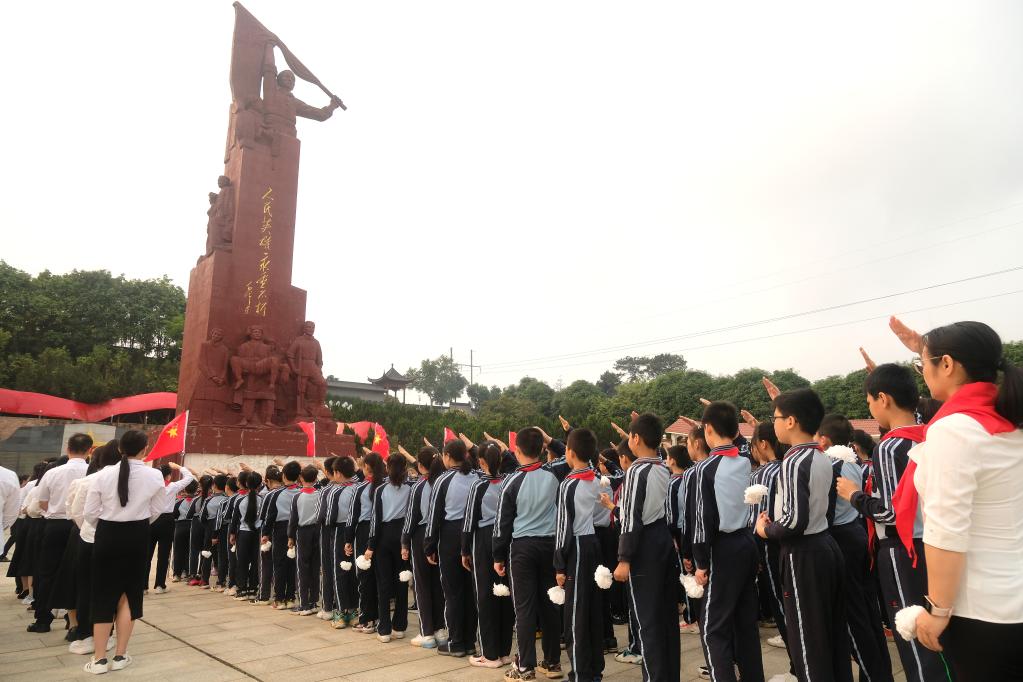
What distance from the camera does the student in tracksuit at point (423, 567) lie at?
16.3ft

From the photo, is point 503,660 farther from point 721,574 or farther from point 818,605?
point 818,605

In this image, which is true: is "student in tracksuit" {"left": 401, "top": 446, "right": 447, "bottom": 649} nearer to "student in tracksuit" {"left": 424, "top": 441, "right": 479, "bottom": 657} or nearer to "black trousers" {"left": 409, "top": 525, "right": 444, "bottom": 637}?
"black trousers" {"left": 409, "top": 525, "right": 444, "bottom": 637}

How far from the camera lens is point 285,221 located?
13828mm

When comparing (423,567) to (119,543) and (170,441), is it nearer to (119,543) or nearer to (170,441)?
(119,543)

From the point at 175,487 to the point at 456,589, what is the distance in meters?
2.61

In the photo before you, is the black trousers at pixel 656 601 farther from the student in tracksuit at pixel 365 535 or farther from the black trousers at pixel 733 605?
the student in tracksuit at pixel 365 535

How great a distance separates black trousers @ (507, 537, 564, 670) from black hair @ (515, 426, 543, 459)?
53 cm

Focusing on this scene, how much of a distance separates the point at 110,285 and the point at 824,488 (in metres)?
32.7

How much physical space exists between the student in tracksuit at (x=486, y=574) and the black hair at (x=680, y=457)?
1197 mm

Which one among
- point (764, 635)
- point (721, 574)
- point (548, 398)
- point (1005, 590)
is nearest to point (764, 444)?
point (721, 574)

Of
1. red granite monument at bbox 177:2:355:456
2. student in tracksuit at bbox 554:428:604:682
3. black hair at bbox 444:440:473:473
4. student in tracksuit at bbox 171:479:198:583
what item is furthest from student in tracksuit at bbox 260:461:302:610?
red granite monument at bbox 177:2:355:456

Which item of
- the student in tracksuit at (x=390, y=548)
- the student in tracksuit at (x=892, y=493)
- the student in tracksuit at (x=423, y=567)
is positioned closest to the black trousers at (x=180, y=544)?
the student in tracksuit at (x=390, y=548)

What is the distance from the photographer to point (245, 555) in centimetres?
718

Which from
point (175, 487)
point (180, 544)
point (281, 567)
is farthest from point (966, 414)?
point (180, 544)
